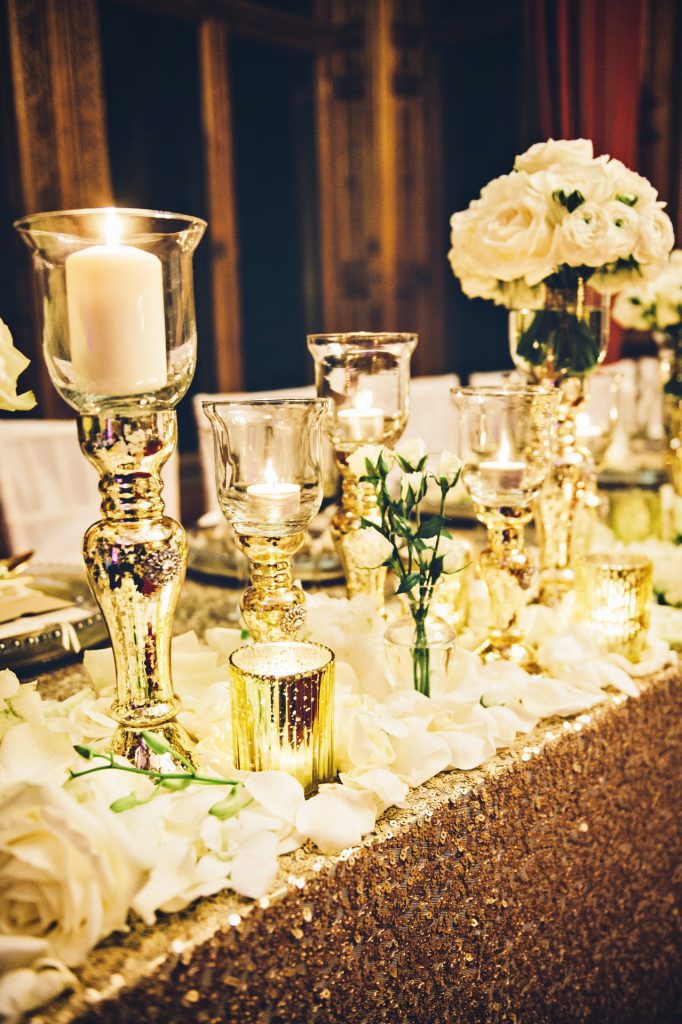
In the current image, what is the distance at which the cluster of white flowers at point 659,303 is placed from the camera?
1.62 m

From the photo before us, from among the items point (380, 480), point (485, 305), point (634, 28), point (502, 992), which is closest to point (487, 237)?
point (380, 480)

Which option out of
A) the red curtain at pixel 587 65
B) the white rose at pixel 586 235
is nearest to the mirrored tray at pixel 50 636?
the white rose at pixel 586 235

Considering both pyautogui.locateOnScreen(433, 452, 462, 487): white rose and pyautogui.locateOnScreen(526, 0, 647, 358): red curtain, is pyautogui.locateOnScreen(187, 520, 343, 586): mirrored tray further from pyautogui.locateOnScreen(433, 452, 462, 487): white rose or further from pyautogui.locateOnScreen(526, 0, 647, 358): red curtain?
pyautogui.locateOnScreen(526, 0, 647, 358): red curtain

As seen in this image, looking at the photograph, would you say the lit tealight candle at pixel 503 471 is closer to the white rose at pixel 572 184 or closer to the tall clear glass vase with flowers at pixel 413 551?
the tall clear glass vase with flowers at pixel 413 551

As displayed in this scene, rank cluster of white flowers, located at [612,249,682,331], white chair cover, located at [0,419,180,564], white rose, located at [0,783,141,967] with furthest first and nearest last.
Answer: white chair cover, located at [0,419,180,564] → cluster of white flowers, located at [612,249,682,331] → white rose, located at [0,783,141,967]

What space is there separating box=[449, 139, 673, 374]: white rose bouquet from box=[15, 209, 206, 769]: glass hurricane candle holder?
18.3 inches

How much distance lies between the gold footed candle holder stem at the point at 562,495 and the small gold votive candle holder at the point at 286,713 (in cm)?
52

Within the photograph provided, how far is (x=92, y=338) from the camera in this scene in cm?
64

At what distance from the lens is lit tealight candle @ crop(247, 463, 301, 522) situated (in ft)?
2.47

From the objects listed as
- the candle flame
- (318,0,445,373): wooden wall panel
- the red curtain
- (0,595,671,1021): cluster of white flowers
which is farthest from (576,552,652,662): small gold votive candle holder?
(318,0,445,373): wooden wall panel

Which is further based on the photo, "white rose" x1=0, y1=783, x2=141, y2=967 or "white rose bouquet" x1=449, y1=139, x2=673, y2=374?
"white rose bouquet" x1=449, y1=139, x2=673, y2=374

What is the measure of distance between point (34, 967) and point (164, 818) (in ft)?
0.43

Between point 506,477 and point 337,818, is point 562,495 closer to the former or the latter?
point 506,477

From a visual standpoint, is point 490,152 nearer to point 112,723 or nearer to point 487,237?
point 487,237
